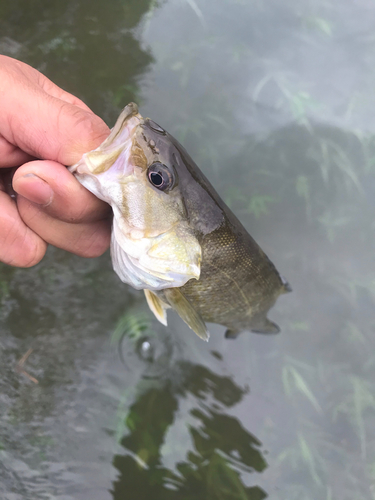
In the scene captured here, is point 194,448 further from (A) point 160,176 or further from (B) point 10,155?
(B) point 10,155

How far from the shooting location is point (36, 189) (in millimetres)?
891

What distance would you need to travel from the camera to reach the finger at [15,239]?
1034 mm

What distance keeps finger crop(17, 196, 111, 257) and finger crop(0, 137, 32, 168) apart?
0.11 m

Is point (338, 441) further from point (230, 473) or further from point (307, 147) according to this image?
point (307, 147)

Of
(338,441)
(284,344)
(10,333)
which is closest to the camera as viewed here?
(10,333)

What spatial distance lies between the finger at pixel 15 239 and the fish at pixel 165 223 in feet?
0.92

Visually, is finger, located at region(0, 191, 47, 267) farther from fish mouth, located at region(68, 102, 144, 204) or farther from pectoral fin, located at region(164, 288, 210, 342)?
pectoral fin, located at region(164, 288, 210, 342)

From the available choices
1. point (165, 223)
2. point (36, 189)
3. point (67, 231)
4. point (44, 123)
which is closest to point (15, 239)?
point (67, 231)

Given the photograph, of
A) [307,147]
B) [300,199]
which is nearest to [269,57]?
[307,147]

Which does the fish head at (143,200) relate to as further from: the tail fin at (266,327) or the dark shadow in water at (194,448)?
the dark shadow in water at (194,448)

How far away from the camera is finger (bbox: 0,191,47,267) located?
103 cm

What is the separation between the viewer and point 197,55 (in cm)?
221

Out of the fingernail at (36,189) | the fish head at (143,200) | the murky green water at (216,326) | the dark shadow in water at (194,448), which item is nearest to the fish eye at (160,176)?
the fish head at (143,200)

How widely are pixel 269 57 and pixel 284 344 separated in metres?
2.06
